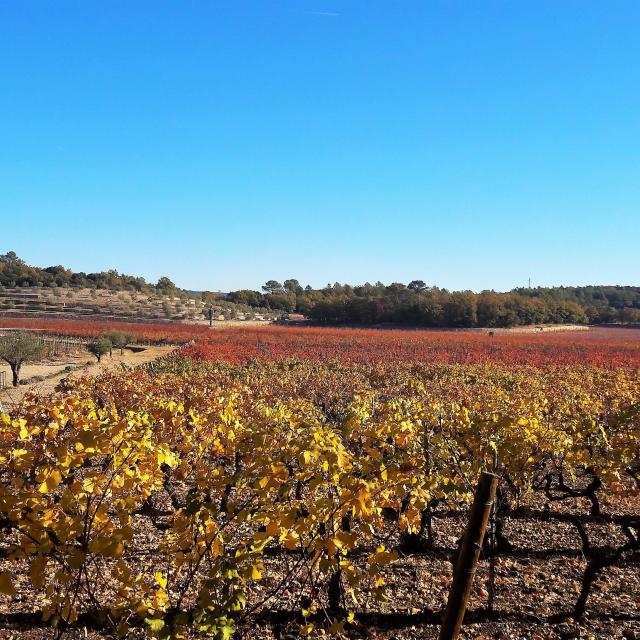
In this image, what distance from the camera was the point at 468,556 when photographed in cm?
281

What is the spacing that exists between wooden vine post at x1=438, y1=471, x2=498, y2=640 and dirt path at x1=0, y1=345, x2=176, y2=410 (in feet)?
49.2

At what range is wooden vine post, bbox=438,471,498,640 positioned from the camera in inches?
107

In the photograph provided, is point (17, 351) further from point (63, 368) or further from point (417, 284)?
point (417, 284)

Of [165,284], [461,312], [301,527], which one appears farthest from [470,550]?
[165,284]

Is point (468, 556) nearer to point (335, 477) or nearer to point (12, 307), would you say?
point (335, 477)

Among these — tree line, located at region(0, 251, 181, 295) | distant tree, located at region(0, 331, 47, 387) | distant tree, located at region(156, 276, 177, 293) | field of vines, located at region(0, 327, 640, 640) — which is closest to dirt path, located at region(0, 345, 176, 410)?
distant tree, located at region(0, 331, 47, 387)

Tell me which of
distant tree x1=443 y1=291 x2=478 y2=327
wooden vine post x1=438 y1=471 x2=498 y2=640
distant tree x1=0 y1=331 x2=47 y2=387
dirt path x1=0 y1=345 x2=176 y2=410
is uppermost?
distant tree x1=443 y1=291 x2=478 y2=327

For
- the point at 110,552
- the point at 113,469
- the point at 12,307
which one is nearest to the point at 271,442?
the point at 113,469

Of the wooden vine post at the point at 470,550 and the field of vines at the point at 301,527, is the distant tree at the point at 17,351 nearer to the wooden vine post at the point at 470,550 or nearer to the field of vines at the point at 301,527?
the field of vines at the point at 301,527

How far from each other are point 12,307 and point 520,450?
267 ft

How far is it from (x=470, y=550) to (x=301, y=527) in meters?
0.96

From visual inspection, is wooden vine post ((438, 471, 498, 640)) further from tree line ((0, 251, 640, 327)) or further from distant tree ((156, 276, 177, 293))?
Answer: distant tree ((156, 276, 177, 293))

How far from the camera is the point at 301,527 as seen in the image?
9.66ft

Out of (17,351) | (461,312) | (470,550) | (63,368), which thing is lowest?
(63,368)
